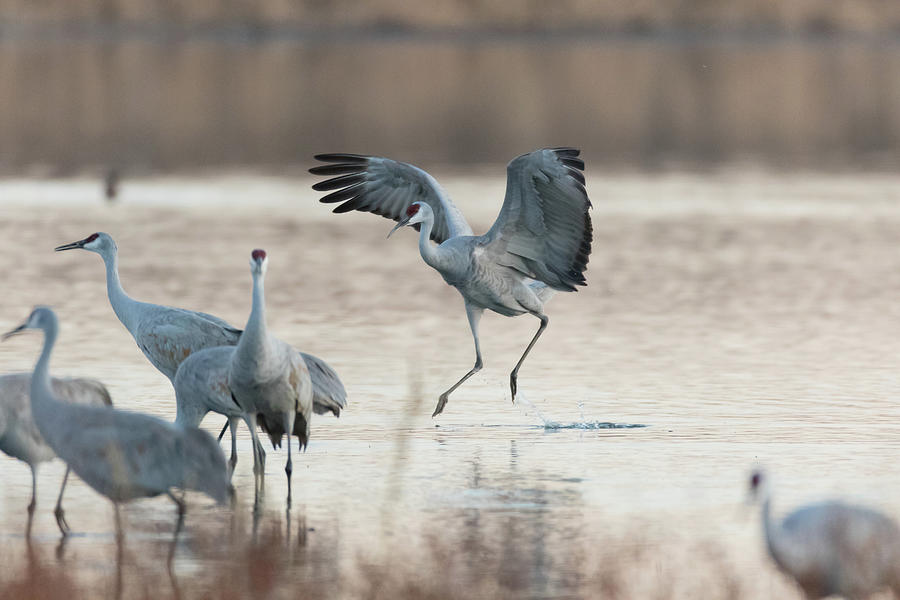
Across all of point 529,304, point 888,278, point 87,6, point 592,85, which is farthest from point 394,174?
point 87,6

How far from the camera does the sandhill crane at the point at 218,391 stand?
9.23 meters

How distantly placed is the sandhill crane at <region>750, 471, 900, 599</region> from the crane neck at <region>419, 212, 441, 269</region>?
16.9 feet

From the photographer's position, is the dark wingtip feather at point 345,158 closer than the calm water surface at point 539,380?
No

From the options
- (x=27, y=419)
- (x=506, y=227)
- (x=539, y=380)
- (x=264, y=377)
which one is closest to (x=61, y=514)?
(x=27, y=419)

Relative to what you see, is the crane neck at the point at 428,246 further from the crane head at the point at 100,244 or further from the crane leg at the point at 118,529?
the crane leg at the point at 118,529

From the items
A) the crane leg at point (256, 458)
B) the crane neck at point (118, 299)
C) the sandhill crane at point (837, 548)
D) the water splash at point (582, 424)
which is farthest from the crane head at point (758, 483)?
the crane neck at point (118, 299)

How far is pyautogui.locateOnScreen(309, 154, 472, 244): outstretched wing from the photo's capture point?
1288 cm

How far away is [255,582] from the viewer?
7578 millimetres

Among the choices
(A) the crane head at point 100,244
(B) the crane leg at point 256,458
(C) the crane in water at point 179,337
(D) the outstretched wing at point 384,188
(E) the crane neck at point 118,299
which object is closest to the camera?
(B) the crane leg at point 256,458

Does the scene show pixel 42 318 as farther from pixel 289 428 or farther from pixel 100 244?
pixel 100 244

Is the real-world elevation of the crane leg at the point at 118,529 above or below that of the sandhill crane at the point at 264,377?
below

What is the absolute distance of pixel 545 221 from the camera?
39.7ft

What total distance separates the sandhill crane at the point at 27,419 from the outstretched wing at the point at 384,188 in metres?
4.20

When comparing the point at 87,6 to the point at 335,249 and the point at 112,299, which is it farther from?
the point at 112,299
